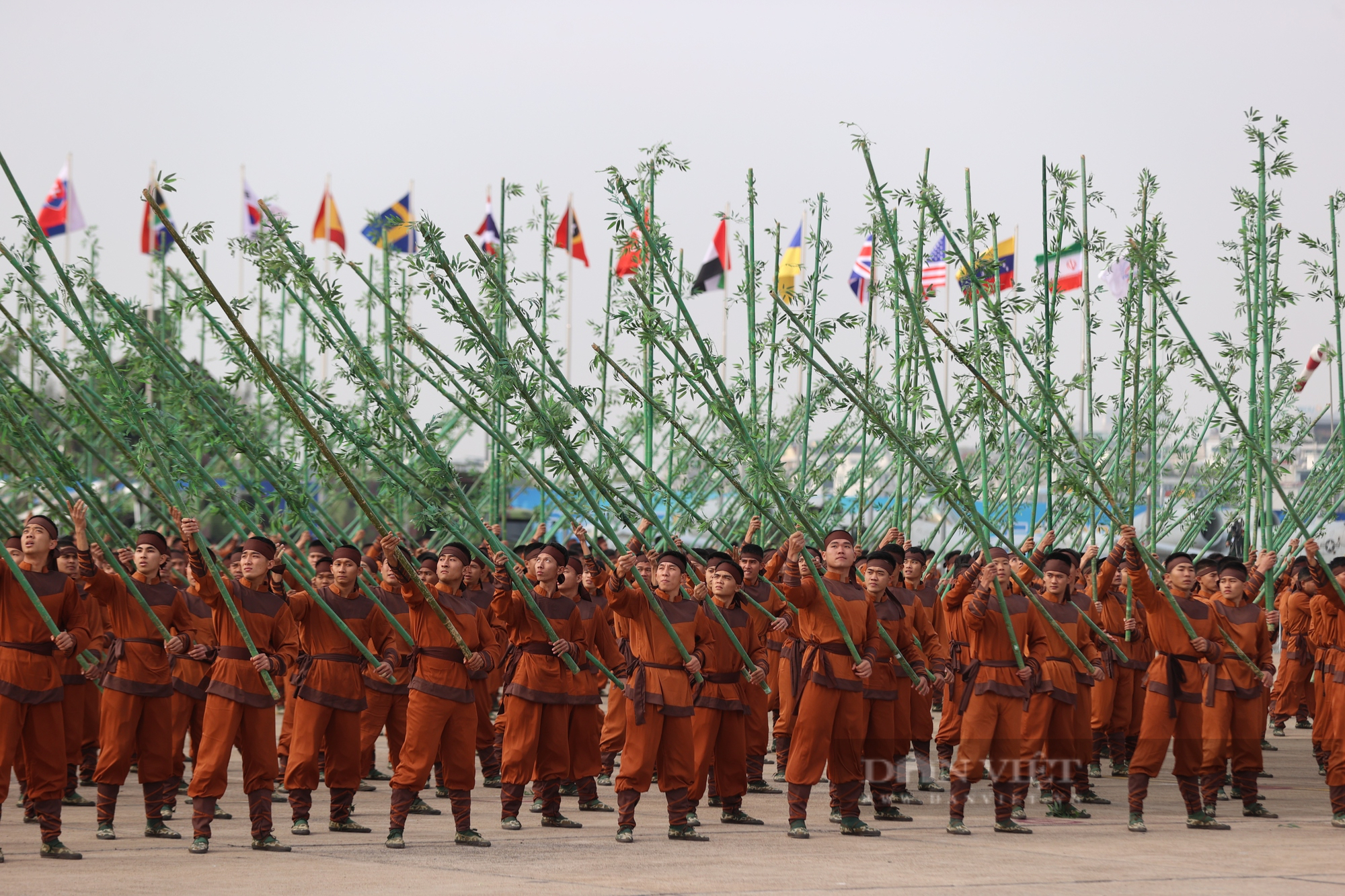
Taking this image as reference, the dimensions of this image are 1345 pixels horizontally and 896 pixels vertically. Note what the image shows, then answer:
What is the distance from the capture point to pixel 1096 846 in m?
7.90

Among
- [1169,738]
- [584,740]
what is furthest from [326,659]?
[1169,738]

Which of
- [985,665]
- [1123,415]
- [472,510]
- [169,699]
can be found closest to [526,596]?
[472,510]

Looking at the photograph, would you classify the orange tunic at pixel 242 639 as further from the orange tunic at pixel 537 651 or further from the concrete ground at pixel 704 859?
the orange tunic at pixel 537 651

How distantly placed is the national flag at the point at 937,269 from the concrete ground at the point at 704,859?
17.3ft

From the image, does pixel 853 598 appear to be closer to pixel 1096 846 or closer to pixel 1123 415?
pixel 1096 846

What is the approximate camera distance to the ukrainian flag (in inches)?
430

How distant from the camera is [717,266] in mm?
18578

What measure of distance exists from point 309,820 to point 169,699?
1.14 metres

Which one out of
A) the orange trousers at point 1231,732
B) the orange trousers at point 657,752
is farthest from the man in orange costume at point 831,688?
the orange trousers at point 1231,732

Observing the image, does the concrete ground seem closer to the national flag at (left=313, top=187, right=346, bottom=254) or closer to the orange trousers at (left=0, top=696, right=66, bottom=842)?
the orange trousers at (left=0, top=696, right=66, bottom=842)

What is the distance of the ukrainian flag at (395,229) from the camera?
10.9 metres

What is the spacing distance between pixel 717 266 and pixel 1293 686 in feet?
27.5

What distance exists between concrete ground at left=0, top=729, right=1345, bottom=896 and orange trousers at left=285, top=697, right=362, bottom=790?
296 millimetres

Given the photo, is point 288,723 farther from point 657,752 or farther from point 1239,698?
point 1239,698
